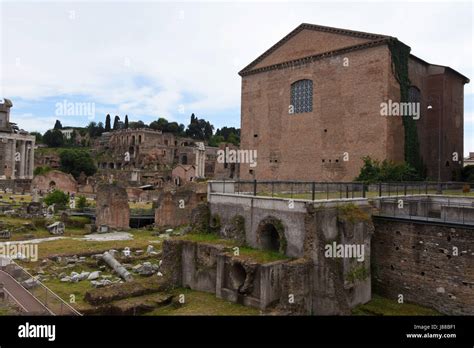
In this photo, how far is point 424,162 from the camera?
1280 inches

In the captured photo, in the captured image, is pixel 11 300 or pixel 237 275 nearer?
pixel 11 300

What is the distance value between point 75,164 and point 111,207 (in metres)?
46.8

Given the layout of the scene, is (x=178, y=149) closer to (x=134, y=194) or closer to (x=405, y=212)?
(x=134, y=194)

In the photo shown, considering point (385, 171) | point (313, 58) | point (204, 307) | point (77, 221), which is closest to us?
point (204, 307)

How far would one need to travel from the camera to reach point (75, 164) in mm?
72000

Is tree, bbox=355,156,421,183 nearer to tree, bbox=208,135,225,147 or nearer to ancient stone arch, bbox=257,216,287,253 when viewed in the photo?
ancient stone arch, bbox=257,216,287,253

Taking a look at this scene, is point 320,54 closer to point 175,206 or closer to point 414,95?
point 414,95

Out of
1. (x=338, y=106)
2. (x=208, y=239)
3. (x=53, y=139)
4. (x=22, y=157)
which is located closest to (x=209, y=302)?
(x=208, y=239)

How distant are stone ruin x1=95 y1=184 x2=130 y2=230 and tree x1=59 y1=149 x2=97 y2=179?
44862mm

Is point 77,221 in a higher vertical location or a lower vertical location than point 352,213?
lower

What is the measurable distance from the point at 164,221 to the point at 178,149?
53.7m
